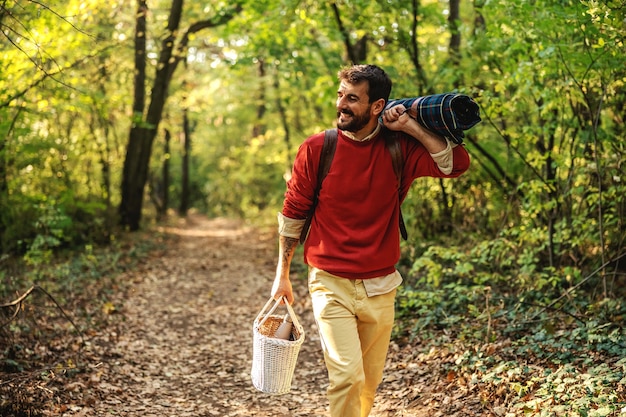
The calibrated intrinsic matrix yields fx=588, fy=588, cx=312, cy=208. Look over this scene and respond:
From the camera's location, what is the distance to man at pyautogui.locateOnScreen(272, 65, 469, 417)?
11.3 feet

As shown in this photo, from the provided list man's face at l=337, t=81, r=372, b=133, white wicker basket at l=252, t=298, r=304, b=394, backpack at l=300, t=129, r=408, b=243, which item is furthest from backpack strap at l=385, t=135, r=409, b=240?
white wicker basket at l=252, t=298, r=304, b=394

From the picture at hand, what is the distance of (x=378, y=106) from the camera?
3510 mm

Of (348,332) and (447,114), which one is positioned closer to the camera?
(447,114)

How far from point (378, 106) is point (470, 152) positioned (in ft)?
16.0

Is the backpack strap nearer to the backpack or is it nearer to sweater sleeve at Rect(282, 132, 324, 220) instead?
the backpack

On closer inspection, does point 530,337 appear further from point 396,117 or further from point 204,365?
point 204,365

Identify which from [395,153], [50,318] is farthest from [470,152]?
[50,318]

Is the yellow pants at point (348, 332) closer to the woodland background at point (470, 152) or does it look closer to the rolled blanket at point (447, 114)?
the rolled blanket at point (447, 114)

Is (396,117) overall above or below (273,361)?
above

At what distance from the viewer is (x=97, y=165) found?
1508cm

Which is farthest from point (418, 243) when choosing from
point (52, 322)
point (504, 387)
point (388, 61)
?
point (52, 322)

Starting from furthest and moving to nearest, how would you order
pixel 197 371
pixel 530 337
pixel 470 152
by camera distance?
pixel 470 152
pixel 197 371
pixel 530 337

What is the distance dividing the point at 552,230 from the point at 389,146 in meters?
3.96

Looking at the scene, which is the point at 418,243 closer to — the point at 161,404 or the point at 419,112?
the point at 161,404
